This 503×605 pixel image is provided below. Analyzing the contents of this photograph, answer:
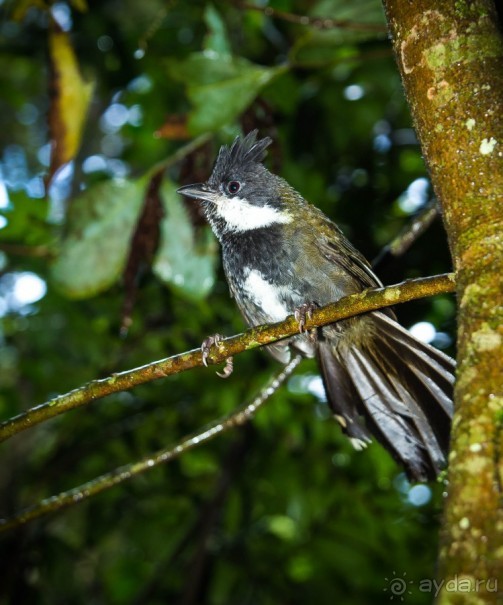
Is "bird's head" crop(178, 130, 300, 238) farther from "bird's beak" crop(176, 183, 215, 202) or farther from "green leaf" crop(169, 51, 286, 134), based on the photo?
"green leaf" crop(169, 51, 286, 134)

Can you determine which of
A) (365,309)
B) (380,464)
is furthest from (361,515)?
(365,309)

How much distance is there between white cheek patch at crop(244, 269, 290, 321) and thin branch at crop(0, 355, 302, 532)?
395mm

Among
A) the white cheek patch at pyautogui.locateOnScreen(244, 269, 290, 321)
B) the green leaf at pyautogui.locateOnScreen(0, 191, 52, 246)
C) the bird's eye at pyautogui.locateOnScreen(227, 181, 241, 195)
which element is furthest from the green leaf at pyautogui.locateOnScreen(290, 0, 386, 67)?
the green leaf at pyautogui.locateOnScreen(0, 191, 52, 246)

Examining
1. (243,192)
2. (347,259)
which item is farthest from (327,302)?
(243,192)

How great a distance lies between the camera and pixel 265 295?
3332mm

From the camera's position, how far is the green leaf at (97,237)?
135 inches

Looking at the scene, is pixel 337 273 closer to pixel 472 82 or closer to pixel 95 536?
pixel 472 82

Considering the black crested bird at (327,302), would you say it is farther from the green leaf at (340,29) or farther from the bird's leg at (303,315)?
the green leaf at (340,29)

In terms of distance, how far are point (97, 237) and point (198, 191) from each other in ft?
2.09

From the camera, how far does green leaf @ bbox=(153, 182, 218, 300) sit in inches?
138

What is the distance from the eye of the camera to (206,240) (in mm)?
3668

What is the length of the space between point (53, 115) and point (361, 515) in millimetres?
3252

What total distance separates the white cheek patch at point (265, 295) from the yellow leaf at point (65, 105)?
117 centimetres

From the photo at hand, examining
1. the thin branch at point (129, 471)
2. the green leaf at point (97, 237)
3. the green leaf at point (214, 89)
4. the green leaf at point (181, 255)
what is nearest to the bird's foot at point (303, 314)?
the thin branch at point (129, 471)
